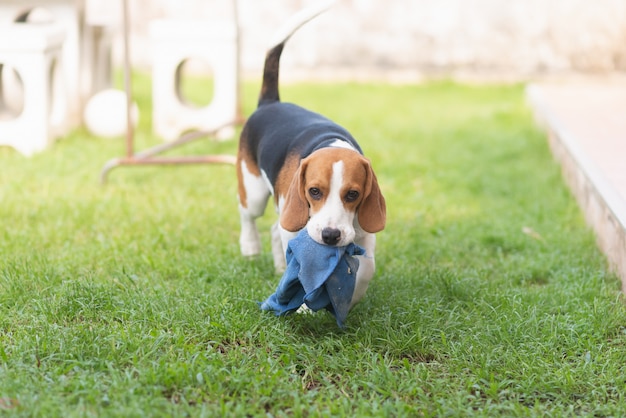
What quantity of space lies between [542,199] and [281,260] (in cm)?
248

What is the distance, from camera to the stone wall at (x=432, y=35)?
462 inches

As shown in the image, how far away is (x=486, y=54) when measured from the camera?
39.7 ft

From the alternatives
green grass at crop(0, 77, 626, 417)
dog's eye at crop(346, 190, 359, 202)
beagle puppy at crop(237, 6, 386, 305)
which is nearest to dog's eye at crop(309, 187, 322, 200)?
beagle puppy at crop(237, 6, 386, 305)

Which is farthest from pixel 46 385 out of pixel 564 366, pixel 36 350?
pixel 564 366

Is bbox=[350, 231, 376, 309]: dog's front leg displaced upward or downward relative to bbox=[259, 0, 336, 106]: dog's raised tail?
downward

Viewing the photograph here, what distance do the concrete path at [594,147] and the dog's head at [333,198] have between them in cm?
140

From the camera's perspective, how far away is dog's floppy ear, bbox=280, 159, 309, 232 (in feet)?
11.0

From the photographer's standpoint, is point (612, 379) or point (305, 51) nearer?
point (612, 379)

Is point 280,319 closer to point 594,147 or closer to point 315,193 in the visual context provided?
point 315,193

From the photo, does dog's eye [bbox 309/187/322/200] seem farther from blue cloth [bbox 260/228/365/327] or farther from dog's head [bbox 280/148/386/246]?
blue cloth [bbox 260/228/365/327]

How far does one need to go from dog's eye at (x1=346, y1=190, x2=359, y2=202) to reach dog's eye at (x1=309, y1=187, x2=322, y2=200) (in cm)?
11

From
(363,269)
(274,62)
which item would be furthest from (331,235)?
(274,62)

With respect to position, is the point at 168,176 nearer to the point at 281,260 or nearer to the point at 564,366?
the point at 281,260

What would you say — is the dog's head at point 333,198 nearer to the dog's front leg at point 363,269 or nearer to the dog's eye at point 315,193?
the dog's eye at point 315,193
